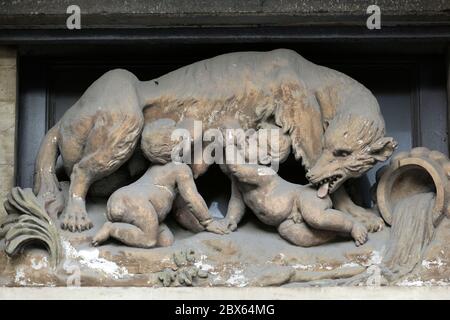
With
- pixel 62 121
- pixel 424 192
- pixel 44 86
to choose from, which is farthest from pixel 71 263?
pixel 424 192

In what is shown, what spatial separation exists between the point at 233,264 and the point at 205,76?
70cm

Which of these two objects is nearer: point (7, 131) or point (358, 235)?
point (358, 235)

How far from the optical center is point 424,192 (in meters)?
4.14

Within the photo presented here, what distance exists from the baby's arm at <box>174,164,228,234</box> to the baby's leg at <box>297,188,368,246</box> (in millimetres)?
295

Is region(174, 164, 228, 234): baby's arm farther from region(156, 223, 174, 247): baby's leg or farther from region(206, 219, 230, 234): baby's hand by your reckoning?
region(156, 223, 174, 247): baby's leg

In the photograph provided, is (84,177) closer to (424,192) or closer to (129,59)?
(129,59)

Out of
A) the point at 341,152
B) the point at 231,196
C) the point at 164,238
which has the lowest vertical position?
the point at 164,238

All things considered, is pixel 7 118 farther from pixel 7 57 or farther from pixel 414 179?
pixel 414 179

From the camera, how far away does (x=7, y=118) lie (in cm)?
427

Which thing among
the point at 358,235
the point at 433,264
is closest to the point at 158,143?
the point at 358,235

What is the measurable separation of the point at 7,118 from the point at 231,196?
882 mm

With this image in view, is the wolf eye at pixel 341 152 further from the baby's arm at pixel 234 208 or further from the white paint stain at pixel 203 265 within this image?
the white paint stain at pixel 203 265

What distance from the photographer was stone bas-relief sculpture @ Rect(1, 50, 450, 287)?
3.96 m

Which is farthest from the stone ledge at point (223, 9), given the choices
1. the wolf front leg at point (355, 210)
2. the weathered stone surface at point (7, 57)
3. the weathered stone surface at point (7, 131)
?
the wolf front leg at point (355, 210)
